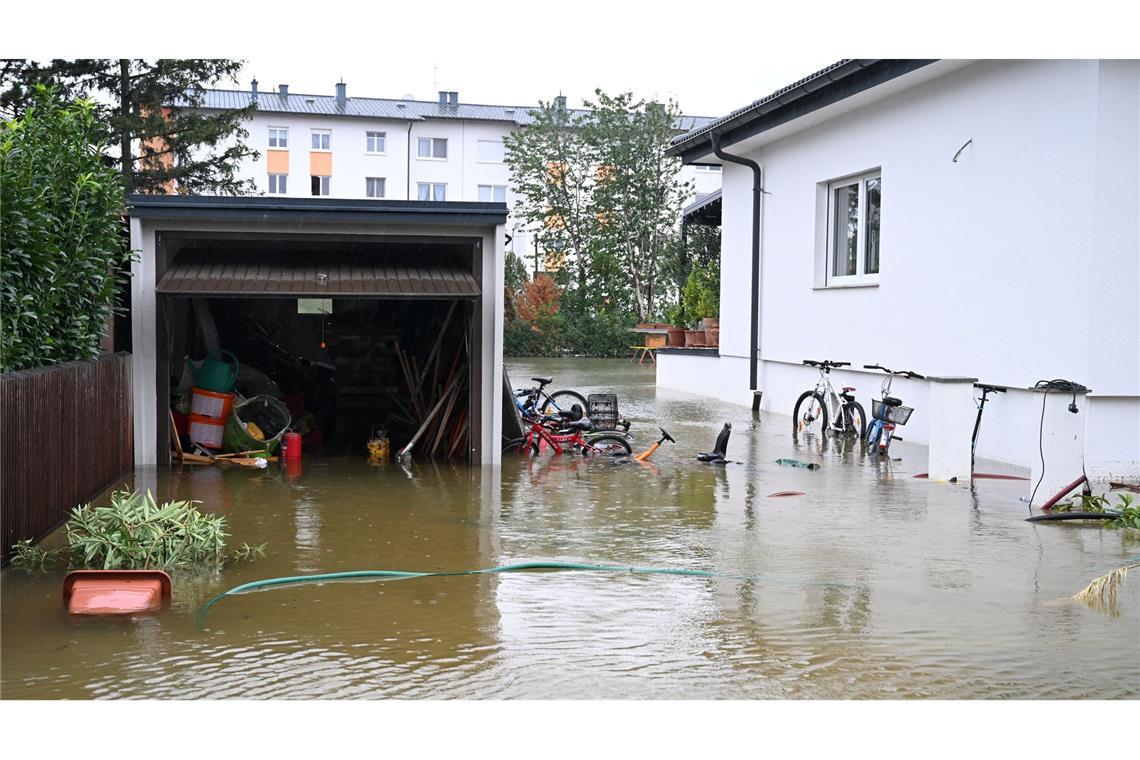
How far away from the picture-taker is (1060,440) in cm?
950

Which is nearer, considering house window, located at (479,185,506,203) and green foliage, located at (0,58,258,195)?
green foliage, located at (0,58,258,195)

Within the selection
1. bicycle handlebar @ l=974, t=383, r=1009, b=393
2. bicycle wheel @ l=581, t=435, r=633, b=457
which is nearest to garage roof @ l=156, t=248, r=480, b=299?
bicycle wheel @ l=581, t=435, r=633, b=457

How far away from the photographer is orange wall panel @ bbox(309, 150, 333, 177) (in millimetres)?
56250

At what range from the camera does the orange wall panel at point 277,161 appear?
56000 millimetres

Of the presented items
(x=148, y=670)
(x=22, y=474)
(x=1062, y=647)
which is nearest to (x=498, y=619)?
(x=148, y=670)

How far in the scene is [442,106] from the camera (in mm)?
58844

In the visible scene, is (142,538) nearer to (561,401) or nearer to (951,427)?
(951,427)

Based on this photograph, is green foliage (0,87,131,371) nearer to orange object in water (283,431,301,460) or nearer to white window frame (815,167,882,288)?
orange object in water (283,431,301,460)

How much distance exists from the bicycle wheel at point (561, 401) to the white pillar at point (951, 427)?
4.62 meters

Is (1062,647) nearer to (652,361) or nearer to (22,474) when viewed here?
(22,474)

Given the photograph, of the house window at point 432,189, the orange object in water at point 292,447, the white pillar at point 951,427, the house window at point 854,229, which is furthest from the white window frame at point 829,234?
the house window at point 432,189

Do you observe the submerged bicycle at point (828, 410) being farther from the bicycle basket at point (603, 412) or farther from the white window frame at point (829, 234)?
the bicycle basket at point (603, 412)

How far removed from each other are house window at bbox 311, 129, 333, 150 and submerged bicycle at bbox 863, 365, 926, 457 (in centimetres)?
4652

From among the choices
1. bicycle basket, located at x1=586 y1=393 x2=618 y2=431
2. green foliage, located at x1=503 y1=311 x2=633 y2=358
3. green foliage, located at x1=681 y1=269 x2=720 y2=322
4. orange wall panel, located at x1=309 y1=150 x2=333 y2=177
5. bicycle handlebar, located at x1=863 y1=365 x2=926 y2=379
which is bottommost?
bicycle basket, located at x1=586 y1=393 x2=618 y2=431
